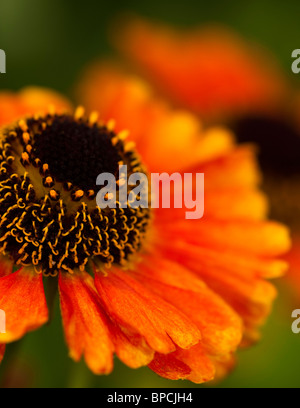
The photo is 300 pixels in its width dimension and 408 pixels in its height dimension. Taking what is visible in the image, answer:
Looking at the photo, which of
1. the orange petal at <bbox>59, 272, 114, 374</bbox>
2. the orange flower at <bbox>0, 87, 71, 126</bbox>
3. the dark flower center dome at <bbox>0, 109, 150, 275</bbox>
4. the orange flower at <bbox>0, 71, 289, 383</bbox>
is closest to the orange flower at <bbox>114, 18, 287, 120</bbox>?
the orange flower at <bbox>0, 87, 71, 126</bbox>

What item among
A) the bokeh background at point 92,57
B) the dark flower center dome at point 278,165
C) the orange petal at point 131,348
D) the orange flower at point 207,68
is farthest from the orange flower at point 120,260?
the orange flower at point 207,68

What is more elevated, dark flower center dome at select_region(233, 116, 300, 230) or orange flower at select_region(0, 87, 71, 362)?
dark flower center dome at select_region(233, 116, 300, 230)

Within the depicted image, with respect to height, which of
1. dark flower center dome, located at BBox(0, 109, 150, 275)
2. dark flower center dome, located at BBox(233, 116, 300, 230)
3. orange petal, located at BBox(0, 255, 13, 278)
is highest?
dark flower center dome, located at BBox(233, 116, 300, 230)

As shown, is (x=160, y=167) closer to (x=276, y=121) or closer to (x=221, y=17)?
(x=276, y=121)

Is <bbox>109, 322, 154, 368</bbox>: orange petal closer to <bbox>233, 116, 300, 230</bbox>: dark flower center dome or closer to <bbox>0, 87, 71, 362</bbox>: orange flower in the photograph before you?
<bbox>0, 87, 71, 362</bbox>: orange flower

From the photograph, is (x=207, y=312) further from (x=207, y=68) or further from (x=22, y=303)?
(x=207, y=68)

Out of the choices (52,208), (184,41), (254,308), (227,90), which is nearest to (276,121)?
(227,90)

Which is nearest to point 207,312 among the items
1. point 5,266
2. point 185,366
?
point 185,366
